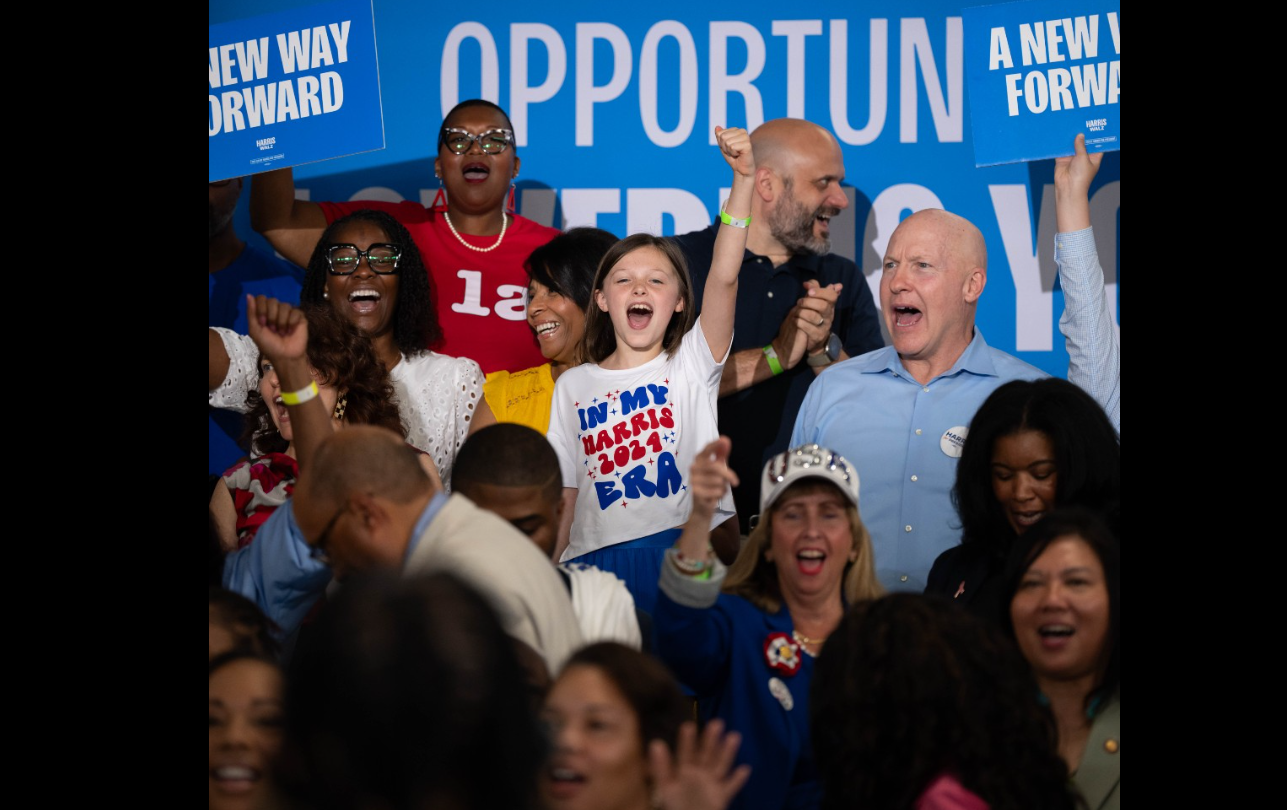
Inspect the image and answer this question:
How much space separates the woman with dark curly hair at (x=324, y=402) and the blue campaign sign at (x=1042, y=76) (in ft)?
7.55

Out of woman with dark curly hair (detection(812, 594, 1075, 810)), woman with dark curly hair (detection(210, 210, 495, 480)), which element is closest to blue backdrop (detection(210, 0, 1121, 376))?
woman with dark curly hair (detection(210, 210, 495, 480))

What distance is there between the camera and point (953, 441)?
4.28 metres

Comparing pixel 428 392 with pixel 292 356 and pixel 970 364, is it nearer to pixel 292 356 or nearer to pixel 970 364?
pixel 292 356

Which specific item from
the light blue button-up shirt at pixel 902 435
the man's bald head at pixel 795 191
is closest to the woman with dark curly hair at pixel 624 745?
the light blue button-up shirt at pixel 902 435

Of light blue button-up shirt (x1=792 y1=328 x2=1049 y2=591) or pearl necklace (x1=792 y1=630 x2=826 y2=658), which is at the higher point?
light blue button-up shirt (x1=792 y1=328 x2=1049 y2=591)

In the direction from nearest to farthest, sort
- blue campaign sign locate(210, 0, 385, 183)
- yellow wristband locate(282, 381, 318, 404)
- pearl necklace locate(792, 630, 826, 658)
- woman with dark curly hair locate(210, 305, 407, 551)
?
pearl necklace locate(792, 630, 826, 658), yellow wristband locate(282, 381, 318, 404), woman with dark curly hair locate(210, 305, 407, 551), blue campaign sign locate(210, 0, 385, 183)

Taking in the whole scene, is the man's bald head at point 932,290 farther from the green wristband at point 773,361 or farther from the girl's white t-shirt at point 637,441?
the girl's white t-shirt at point 637,441

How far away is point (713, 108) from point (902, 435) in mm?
2522

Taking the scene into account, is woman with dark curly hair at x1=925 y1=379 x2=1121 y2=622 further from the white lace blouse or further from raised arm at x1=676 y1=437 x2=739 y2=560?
the white lace blouse

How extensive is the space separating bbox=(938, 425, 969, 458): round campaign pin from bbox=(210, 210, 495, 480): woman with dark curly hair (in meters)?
1.48

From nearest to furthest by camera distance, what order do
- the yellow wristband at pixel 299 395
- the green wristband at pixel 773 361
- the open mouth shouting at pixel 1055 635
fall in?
the open mouth shouting at pixel 1055 635, the yellow wristband at pixel 299 395, the green wristband at pixel 773 361

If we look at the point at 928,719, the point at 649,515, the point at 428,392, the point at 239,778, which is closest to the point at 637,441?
the point at 649,515

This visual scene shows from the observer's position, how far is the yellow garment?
4637 mm

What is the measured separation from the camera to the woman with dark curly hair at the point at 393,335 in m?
4.66
